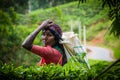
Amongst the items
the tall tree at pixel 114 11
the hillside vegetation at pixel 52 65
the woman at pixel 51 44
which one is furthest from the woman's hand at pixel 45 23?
the tall tree at pixel 114 11

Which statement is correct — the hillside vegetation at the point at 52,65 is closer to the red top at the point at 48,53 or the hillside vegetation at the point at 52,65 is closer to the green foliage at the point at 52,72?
the green foliage at the point at 52,72

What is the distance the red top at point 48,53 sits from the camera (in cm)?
409

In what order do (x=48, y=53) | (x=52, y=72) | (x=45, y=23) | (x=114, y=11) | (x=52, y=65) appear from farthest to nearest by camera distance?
(x=45, y=23) < (x=48, y=53) < (x=114, y=11) < (x=52, y=65) < (x=52, y=72)

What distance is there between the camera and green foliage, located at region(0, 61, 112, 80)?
3253 mm

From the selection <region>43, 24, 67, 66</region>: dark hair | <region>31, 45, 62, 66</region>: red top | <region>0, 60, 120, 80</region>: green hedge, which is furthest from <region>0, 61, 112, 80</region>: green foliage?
<region>43, 24, 67, 66</region>: dark hair

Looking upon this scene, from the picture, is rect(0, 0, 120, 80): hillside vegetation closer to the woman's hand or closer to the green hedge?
the green hedge

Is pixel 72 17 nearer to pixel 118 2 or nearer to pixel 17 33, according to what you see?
pixel 17 33

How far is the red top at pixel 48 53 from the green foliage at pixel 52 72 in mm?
618

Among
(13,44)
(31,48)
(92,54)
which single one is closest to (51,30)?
(31,48)

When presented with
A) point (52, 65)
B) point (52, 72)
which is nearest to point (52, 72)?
point (52, 72)

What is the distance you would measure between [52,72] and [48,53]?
805mm

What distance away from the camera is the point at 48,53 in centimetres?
414

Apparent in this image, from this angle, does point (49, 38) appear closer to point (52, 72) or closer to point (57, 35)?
point (57, 35)

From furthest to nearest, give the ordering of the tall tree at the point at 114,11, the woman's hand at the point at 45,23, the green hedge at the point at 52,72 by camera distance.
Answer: the woman's hand at the point at 45,23
the tall tree at the point at 114,11
the green hedge at the point at 52,72
